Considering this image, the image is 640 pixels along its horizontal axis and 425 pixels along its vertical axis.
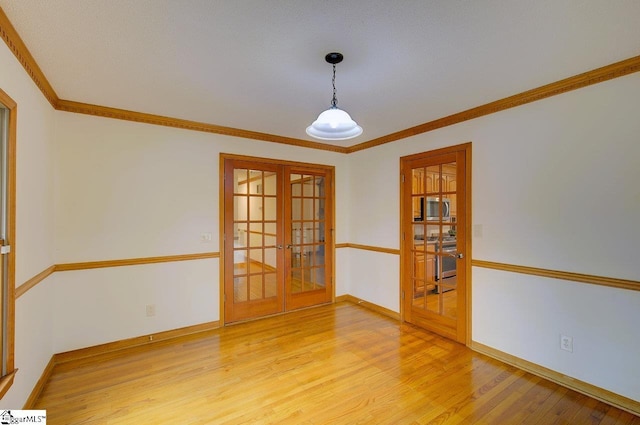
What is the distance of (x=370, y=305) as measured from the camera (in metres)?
4.16

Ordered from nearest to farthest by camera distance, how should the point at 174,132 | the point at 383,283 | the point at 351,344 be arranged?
the point at 351,344 < the point at 174,132 < the point at 383,283

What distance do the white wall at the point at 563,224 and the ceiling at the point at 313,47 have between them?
1.12 feet

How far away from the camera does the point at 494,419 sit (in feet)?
6.33

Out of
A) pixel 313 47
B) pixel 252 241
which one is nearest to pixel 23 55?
pixel 313 47

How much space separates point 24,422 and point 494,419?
2.96 metres

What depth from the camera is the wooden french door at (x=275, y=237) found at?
11.9 feet

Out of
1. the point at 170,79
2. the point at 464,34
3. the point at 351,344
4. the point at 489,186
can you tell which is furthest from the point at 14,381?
the point at 489,186

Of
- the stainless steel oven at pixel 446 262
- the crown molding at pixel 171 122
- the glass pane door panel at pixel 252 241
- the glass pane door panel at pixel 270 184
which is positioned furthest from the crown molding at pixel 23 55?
the stainless steel oven at pixel 446 262

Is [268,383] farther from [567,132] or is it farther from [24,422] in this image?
[567,132]

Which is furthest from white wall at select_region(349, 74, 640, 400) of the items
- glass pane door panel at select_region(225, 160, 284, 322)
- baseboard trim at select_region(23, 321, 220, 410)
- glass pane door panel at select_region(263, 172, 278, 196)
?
baseboard trim at select_region(23, 321, 220, 410)

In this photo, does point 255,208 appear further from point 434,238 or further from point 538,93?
point 538,93

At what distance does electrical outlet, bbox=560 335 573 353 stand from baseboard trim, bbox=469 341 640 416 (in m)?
0.22

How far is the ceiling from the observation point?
1.51m

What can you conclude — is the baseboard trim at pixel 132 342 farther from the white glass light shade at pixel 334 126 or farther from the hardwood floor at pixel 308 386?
the white glass light shade at pixel 334 126
